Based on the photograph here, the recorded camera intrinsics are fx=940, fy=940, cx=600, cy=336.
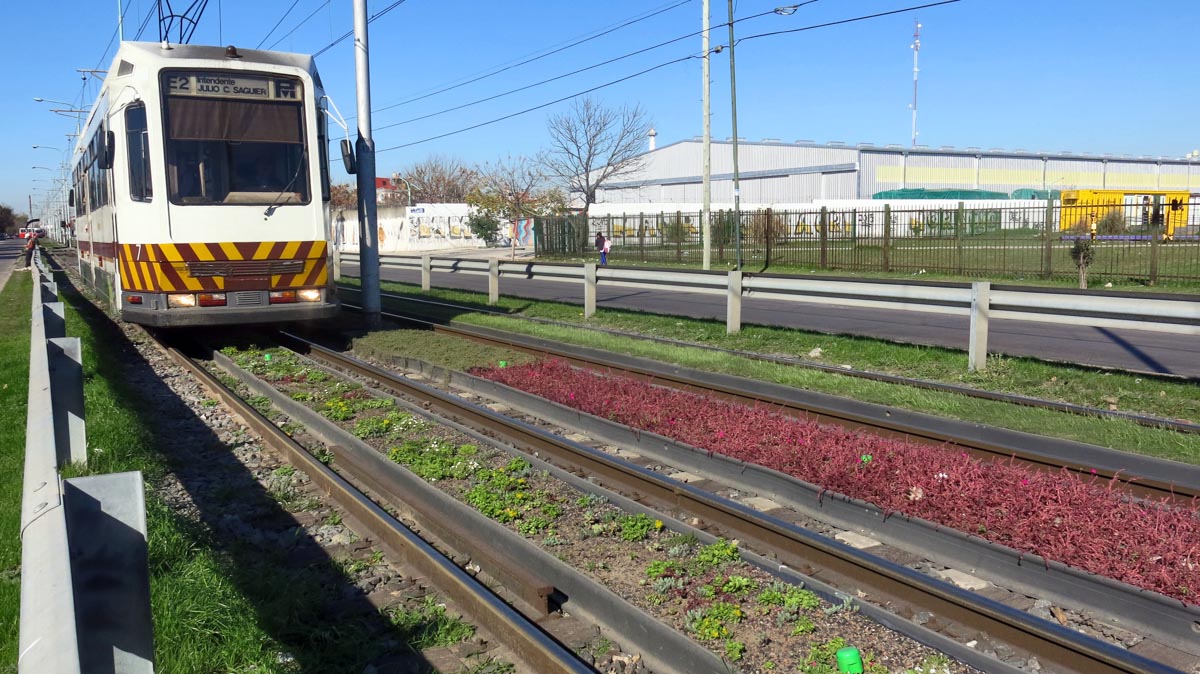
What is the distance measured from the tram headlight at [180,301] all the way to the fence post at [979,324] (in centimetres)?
967

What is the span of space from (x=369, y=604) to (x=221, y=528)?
1794 millimetres

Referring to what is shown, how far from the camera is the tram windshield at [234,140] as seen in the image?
11977 millimetres

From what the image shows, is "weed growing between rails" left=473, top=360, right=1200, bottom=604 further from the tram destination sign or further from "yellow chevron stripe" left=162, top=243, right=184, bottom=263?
the tram destination sign

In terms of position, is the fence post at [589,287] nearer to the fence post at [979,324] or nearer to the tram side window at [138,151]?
the tram side window at [138,151]

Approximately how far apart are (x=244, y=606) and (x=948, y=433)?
604 cm

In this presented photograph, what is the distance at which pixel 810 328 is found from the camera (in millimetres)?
15742

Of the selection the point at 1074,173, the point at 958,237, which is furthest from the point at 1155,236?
the point at 1074,173

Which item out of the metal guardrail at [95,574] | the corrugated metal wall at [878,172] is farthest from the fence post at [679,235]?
the metal guardrail at [95,574]

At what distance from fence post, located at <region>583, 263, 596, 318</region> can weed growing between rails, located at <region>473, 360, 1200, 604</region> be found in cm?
785

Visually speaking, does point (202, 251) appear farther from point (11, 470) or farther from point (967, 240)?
point (967, 240)

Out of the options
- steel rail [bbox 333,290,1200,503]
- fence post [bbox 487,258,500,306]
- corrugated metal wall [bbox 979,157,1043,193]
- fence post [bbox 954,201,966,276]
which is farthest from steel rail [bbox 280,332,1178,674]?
corrugated metal wall [bbox 979,157,1043,193]

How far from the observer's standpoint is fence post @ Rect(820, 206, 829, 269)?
2934cm

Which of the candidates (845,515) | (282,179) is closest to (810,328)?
(282,179)

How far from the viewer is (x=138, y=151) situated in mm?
12023
